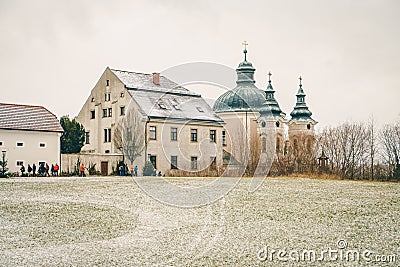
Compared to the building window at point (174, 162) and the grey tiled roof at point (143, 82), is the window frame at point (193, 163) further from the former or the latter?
the grey tiled roof at point (143, 82)

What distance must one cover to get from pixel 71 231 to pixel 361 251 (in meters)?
9.43

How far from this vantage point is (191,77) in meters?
29.2

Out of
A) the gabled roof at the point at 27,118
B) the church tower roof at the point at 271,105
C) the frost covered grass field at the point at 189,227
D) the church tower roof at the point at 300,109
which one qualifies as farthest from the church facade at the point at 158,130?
the frost covered grass field at the point at 189,227

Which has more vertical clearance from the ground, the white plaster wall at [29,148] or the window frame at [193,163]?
the white plaster wall at [29,148]

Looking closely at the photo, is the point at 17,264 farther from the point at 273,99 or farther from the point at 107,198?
the point at 273,99

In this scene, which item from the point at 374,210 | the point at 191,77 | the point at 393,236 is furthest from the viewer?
the point at 191,77

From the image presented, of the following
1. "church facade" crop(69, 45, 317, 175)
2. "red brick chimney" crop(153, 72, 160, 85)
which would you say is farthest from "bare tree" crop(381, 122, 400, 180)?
"red brick chimney" crop(153, 72, 160, 85)

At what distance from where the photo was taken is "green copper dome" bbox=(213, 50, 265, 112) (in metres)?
73.8

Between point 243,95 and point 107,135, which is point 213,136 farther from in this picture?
point 243,95

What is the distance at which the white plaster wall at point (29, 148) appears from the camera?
4625 centimetres

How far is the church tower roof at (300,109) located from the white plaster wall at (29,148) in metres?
44.4

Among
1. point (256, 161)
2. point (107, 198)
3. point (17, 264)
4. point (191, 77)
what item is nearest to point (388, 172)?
point (256, 161)

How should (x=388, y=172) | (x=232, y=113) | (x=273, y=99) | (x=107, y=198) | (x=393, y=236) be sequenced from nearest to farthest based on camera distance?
(x=393, y=236) < (x=107, y=198) < (x=388, y=172) < (x=232, y=113) < (x=273, y=99)

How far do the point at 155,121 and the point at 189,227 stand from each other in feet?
116
